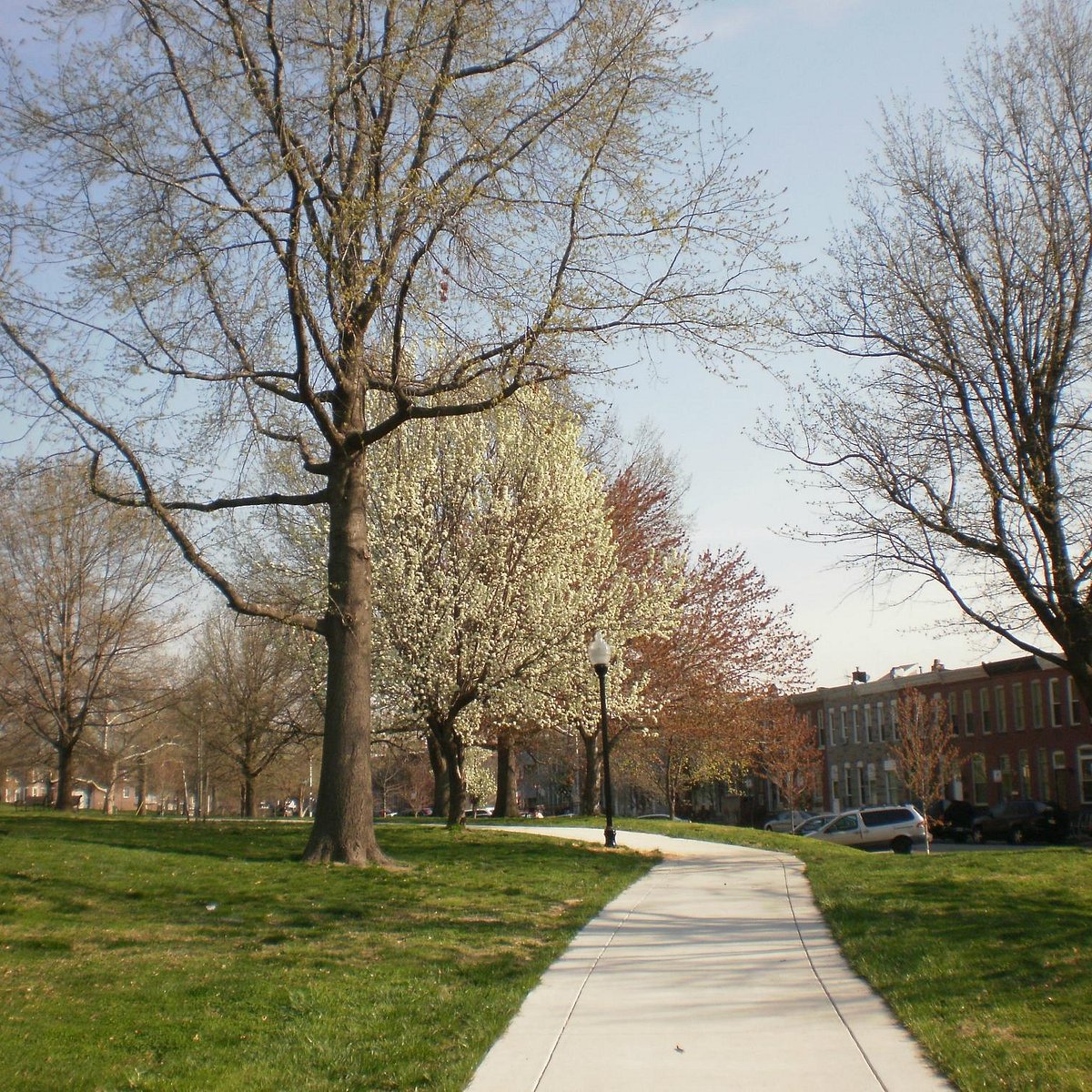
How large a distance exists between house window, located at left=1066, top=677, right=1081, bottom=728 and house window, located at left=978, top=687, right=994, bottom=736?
17.1 feet

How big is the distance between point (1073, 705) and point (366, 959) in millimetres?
45088

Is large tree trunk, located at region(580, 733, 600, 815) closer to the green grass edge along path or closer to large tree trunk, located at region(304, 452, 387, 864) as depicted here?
the green grass edge along path

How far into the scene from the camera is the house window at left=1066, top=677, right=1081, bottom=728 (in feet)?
155

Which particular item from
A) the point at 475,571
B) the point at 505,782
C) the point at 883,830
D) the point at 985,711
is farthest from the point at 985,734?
the point at 475,571

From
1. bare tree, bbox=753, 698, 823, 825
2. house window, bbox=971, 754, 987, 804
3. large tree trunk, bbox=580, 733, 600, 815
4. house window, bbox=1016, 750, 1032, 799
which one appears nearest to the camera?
large tree trunk, bbox=580, 733, 600, 815

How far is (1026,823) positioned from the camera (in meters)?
38.8

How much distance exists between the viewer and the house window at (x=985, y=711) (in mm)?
52906

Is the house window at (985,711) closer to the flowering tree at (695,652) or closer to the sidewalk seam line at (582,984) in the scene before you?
the flowering tree at (695,652)

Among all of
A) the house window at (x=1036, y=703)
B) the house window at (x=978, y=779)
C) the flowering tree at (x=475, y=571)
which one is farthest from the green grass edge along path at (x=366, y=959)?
the house window at (x=978, y=779)

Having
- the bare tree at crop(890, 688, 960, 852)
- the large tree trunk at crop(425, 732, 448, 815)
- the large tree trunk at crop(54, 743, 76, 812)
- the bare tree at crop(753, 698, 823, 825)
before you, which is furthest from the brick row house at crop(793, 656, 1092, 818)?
the large tree trunk at crop(54, 743, 76, 812)

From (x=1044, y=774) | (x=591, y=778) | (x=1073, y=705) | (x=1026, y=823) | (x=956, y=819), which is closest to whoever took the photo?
(x=591, y=778)

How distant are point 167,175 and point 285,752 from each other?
1499 inches

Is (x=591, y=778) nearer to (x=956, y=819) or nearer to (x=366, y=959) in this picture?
(x=956, y=819)

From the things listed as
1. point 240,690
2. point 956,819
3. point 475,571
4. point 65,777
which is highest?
point 475,571
